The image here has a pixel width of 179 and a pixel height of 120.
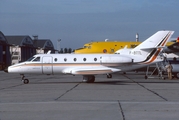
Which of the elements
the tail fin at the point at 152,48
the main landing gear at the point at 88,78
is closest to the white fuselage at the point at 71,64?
the tail fin at the point at 152,48

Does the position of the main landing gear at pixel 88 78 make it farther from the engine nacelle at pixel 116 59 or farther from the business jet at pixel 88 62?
the engine nacelle at pixel 116 59

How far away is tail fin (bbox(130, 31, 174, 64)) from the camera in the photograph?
1037 inches

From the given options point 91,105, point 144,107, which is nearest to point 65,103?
point 91,105

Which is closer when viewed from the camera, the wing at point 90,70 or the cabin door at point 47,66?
the wing at point 90,70

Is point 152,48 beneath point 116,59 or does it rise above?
above

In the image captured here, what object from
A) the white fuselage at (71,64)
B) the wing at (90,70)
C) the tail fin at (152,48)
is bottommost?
the wing at (90,70)

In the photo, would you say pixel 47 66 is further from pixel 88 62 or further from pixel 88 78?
pixel 88 78

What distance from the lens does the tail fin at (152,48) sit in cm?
2633

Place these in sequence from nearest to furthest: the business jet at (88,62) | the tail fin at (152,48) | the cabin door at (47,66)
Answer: the business jet at (88,62) → the cabin door at (47,66) → the tail fin at (152,48)

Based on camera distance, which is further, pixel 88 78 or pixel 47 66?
pixel 88 78

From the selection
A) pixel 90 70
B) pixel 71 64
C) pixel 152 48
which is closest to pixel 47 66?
pixel 71 64

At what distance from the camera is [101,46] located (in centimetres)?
4269

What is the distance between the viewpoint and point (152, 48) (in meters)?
26.2

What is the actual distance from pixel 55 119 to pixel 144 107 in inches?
152
